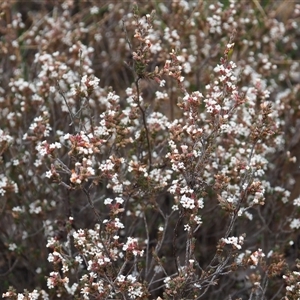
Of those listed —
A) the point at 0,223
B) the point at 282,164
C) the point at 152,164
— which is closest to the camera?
the point at 152,164

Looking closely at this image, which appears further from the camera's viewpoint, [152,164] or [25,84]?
[25,84]

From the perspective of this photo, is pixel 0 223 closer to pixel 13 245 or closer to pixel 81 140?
pixel 13 245

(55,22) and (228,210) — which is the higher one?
(55,22)

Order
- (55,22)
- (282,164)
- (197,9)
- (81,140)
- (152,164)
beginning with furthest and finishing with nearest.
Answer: (55,22), (197,9), (282,164), (152,164), (81,140)

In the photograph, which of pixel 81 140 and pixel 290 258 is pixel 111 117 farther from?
pixel 290 258

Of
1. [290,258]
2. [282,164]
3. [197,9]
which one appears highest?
[197,9]

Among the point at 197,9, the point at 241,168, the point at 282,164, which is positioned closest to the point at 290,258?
the point at 282,164
